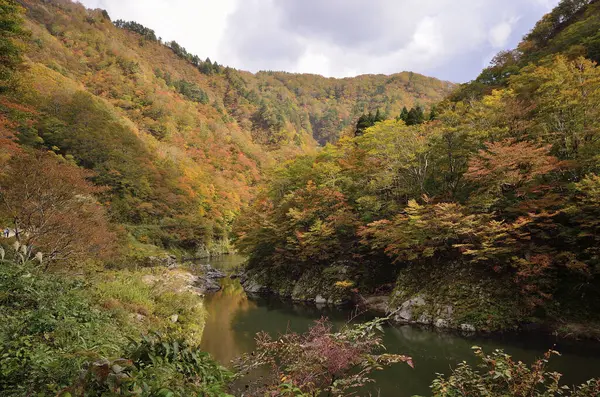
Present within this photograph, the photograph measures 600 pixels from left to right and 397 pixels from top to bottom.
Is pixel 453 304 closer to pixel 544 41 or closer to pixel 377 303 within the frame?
pixel 377 303

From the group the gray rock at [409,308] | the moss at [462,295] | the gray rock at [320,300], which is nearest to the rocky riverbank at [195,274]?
the gray rock at [320,300]

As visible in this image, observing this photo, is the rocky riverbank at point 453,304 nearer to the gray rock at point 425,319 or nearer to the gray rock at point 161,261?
the gray rock at point 425,319

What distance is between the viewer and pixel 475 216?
14.7m

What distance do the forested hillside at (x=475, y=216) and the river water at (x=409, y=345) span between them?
1339 millimetres

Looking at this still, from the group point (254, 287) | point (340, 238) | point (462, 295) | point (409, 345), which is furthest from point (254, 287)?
point (462, 295)

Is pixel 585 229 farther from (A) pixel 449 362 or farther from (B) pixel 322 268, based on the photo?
(B) pixel 322 268

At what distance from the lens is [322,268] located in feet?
76.9

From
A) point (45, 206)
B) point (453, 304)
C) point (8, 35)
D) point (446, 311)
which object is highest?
point (8, 35)

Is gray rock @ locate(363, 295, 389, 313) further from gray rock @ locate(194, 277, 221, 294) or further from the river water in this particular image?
gray rock @ locate(194, 277, 221, 294)

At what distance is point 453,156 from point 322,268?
11.5m

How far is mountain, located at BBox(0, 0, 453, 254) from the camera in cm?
3808

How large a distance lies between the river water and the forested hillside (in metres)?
1.34

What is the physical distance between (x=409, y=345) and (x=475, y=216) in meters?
6.43

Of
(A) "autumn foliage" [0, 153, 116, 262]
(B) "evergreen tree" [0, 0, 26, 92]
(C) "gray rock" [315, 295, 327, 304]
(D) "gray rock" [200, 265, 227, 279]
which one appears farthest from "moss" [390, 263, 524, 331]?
(B) "evergreen tree" [0, 0, 26, 92]
